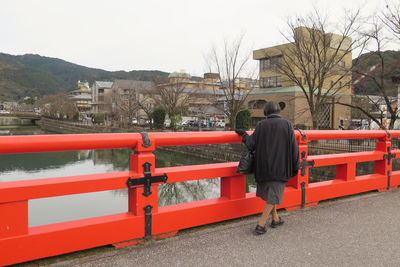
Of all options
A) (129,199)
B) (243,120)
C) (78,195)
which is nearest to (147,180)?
(129,199)

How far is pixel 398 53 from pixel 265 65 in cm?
2149

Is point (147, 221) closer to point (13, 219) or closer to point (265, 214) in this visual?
point (13, 219)

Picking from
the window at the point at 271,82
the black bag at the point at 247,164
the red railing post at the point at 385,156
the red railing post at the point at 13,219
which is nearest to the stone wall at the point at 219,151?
the window at the point at 271,82

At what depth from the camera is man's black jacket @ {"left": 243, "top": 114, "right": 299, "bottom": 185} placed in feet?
9.53

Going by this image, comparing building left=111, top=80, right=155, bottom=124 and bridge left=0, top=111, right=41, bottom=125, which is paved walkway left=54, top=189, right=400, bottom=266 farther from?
bridge left=0, top=111, right=41, bottom=125

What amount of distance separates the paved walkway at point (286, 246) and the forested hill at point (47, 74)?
73.5 meters

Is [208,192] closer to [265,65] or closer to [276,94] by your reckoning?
[276,94]

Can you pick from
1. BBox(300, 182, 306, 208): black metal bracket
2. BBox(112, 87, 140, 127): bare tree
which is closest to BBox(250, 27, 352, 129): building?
BBox(112, 87, 140, 127): bare tree

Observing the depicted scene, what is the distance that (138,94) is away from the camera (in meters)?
47.6

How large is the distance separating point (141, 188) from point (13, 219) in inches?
38.1

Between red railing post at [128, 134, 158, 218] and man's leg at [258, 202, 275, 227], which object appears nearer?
red railing post at [128, 134, 158, 218]

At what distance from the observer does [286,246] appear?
2.69 m

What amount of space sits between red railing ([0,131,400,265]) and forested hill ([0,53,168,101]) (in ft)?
240

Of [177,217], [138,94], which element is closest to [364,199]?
[177,217]
